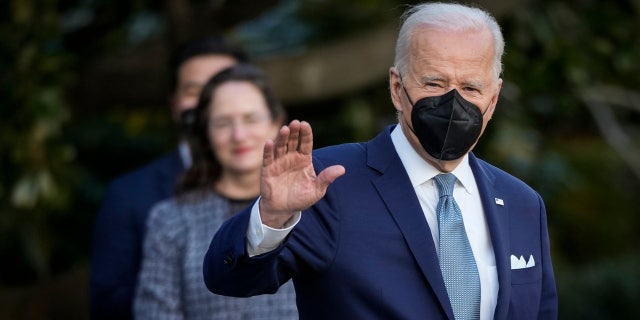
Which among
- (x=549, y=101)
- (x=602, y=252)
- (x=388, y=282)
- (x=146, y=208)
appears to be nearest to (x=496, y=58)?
(x=388, y=282)

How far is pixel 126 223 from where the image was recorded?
4344 mm

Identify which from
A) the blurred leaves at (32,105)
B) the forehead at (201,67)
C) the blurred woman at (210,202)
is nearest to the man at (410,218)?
the blurred woman at (210,202)

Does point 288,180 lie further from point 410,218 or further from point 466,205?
point 466,205

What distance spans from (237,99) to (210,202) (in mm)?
374

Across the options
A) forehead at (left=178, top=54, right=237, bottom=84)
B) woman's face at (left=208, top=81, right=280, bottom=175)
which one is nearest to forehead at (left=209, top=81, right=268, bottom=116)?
woman's face at (left=208, top=81, right=280, bottom=175)

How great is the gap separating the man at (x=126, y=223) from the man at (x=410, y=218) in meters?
1.61

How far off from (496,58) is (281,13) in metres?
4.52

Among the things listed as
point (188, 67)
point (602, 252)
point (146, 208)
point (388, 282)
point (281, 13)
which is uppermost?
point (388, 282)

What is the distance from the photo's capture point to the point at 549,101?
6953 mm

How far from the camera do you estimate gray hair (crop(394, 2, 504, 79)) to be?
9.23 feet

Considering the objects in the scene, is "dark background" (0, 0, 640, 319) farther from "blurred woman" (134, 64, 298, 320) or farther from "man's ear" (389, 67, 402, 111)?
"man's ear" (389, 67, 402, 111)

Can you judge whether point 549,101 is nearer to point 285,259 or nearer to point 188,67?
point 188,67

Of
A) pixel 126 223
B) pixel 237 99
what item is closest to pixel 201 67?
pixel 237 99

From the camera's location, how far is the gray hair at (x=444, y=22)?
9.23 feet
